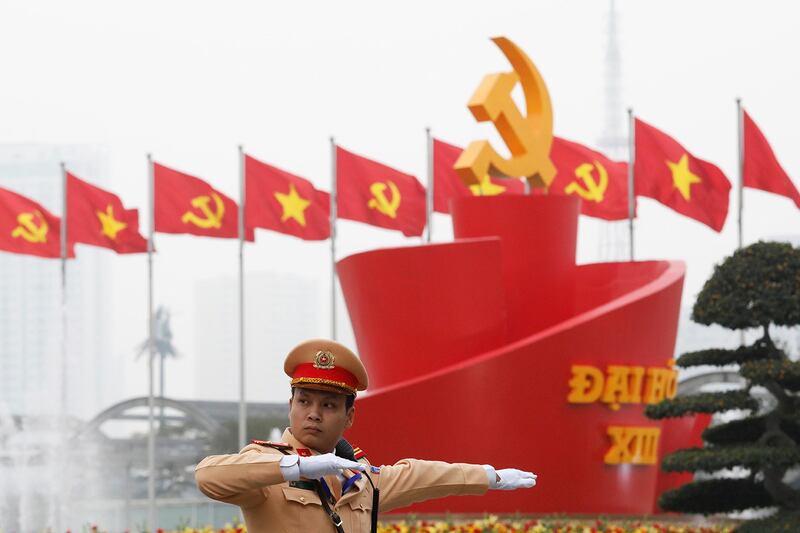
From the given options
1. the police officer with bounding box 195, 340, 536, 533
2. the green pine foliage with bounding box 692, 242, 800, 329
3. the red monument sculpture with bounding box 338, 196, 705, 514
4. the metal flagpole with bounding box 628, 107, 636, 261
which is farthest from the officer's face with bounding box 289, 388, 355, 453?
the metal flagpole with bounding box 628, 107, 636, 261

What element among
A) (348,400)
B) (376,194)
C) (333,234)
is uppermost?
(376,194)

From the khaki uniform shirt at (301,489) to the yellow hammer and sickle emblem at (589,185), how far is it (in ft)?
54.9

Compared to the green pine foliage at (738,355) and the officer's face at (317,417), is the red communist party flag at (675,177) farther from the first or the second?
→ the officer's face at (317,417)

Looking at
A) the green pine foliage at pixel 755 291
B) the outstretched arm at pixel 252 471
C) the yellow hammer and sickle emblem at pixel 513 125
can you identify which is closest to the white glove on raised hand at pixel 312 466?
the outstretched arm at pixel 252 471

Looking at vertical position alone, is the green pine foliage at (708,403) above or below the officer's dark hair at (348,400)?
below

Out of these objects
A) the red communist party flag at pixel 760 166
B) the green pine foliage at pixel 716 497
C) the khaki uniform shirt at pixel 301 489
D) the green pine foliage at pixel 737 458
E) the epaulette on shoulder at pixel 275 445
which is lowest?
the green pine foliage at pixel 716 497

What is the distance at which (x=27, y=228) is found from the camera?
2053 centimetres

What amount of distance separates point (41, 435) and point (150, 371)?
14457 millimetres

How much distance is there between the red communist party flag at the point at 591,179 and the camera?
20.3m

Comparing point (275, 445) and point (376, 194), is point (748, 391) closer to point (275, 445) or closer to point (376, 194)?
point (376, 194)

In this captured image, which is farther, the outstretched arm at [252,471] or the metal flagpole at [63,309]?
the metal flagpole at [63,309]

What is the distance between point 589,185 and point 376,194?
2976mm

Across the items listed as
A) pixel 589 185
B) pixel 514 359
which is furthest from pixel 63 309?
pixel 514 359

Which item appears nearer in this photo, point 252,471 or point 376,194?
point 252,471
